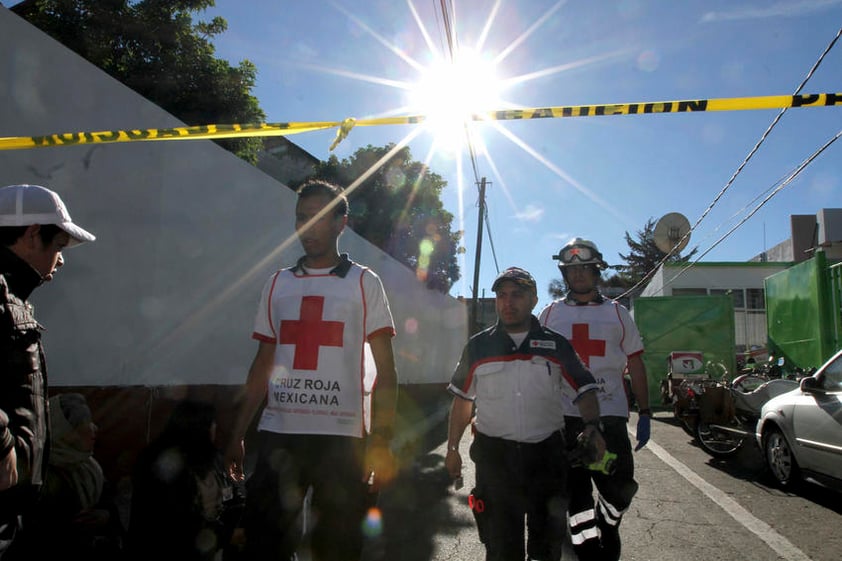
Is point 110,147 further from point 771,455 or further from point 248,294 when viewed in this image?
point 771,455

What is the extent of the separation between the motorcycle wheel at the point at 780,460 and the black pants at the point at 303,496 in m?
5.54

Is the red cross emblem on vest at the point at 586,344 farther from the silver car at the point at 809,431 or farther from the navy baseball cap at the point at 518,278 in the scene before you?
the silver car at the point at 809,431

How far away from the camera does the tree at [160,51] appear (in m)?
12.2

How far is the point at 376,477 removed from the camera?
2.50 meters

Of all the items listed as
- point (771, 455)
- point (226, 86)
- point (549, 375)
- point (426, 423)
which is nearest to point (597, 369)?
point (549, 375)

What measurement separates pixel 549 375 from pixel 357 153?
19104mm

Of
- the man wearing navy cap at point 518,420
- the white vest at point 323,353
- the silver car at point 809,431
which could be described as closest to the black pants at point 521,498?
the man wearing navy cap at point 518,420

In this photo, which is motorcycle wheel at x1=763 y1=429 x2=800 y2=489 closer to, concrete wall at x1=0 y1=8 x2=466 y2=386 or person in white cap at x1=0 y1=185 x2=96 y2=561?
concrete wall at x1=0 y1=8 x2=466 y2=386

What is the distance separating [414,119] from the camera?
4582 mm

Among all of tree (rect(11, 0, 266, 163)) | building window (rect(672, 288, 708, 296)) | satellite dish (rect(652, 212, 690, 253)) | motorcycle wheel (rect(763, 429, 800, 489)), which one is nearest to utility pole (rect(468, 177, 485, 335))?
building window (rect(672, 288, 708, 296))

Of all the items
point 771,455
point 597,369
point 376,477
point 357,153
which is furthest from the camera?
point 357,153

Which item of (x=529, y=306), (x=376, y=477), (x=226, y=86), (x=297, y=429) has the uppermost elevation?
(x=226, y=86)

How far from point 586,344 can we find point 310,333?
6.35 ft

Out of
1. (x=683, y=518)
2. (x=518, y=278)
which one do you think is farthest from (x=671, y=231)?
(x=518, y=278)
